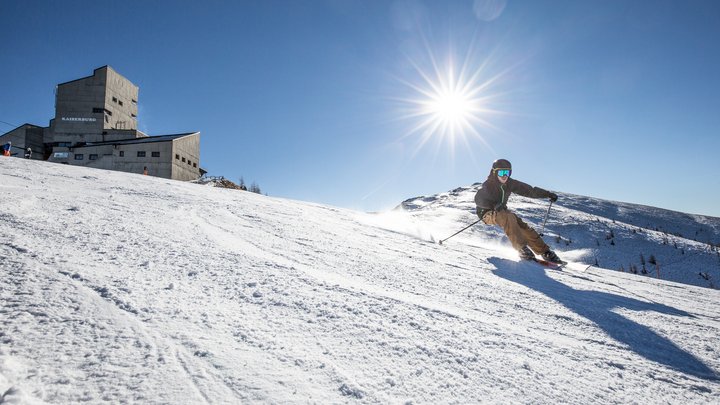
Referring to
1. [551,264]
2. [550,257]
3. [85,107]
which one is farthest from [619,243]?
[85,107]

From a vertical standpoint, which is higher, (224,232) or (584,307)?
(224,232)

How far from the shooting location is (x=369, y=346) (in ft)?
5.19

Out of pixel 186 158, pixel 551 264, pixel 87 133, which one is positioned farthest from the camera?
pixel 87 133

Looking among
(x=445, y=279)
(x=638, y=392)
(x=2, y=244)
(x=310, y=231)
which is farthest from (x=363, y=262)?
(x=2, y=244)

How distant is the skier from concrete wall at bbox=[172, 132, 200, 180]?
122ft

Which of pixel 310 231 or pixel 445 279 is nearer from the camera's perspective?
pixel 445 279

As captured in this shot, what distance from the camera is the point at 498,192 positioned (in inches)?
253

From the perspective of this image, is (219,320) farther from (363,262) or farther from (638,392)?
(638,392)

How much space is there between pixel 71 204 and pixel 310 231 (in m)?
2.96

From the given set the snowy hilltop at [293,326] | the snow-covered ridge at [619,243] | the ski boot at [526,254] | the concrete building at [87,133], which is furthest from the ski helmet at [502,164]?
the concrete building at [87,133]

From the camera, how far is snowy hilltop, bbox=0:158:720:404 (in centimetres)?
120

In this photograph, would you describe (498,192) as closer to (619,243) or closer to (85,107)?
(619,243)

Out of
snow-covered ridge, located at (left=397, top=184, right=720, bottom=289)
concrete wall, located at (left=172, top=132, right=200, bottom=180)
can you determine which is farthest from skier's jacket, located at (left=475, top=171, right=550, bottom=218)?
concrete wall, located at (left=172, top=132, right=200, bottom=180)

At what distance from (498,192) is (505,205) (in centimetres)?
32
